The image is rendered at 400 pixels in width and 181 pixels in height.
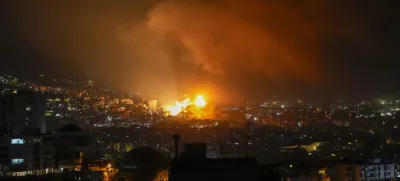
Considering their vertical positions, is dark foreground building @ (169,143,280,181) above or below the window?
below

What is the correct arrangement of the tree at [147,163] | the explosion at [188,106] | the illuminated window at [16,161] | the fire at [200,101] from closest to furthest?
the illuminated window at [16,161], the tree at [147,163], the explosion at [188,106], the fire at [200,101]

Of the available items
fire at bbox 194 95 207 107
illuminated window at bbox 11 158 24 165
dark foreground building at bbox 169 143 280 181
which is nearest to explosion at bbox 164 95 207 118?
fire at bbox 194 95 207 107

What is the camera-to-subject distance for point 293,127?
3638cm

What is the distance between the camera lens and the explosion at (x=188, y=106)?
32562 millimetres

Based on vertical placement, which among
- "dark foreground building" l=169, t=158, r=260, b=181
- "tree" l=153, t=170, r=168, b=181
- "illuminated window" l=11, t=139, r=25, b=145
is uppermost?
"illuminated window" l=11, t=139, r=25, b=145

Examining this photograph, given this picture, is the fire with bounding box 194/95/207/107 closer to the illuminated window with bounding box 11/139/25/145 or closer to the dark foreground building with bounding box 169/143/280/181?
the illuminated window with bounding box 11/139/25/145

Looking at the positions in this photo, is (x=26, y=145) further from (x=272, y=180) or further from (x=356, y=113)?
(x=356, y=113)

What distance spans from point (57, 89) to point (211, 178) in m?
28.3

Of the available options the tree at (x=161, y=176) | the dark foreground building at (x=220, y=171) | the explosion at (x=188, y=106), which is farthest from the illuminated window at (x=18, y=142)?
the explosion at (x=188, y=106)

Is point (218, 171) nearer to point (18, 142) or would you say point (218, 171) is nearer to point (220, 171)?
point (220, 171)

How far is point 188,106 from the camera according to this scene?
3247 cm

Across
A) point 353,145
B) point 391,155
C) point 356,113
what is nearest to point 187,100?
point 353,145

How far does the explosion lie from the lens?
32.6 metres

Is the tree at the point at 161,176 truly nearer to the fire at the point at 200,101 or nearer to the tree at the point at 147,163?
the tree at the point at 147,163
